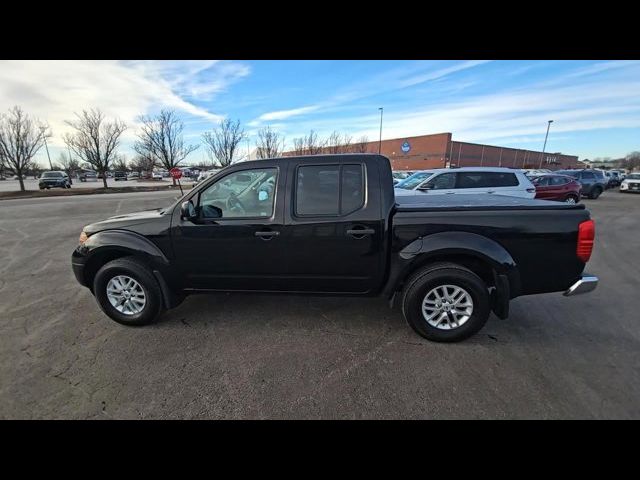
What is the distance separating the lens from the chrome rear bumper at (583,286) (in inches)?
113

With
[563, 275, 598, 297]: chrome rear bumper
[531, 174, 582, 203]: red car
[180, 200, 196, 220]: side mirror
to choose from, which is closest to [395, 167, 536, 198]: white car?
[563, 275, 598, 297]: chrome rear bumper

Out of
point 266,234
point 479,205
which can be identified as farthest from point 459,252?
point 266,234

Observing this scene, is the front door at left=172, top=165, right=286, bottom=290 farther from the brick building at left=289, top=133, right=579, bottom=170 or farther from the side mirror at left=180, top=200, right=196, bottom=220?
the brick building at left=289, top=133, right=579, bottom=170

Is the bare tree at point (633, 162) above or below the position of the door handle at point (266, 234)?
above

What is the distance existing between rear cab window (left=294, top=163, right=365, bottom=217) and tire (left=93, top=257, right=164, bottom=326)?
6.19 ft

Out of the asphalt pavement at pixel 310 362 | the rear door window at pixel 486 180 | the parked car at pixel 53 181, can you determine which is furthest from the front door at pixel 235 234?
the parked car at pixel 53 181

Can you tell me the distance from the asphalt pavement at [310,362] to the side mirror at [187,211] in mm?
1278

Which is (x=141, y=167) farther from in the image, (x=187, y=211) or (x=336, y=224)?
(x=336, y=224)

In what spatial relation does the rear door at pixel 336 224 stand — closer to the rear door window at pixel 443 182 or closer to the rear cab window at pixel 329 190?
the rear cab window at pixel 329 190

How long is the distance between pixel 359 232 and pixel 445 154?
52905 mm

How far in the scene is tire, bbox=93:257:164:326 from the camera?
3.34 meters

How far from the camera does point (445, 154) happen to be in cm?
4947
